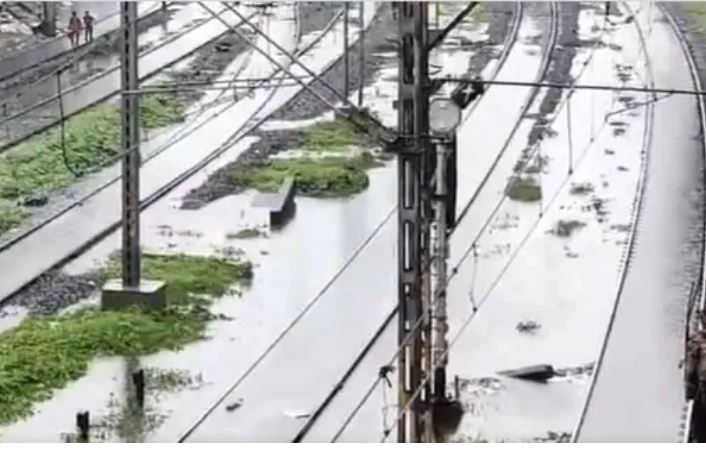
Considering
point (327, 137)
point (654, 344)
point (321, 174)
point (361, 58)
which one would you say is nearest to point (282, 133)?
point (327, 137)

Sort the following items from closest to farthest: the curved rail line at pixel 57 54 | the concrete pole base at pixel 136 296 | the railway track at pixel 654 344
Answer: the railway track at pixel 654 344
the concrete pole base at pixel 136 296
the curved rail line at pixel 57 54

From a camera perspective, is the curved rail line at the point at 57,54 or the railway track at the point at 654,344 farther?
the curved rail line at the point at 57,54

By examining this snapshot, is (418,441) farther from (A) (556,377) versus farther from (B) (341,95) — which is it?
(B) (341,95)

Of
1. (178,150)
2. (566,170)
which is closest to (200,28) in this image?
(178,150)

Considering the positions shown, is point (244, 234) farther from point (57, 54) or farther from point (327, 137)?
point (57, 54)

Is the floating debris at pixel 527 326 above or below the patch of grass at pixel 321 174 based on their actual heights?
below

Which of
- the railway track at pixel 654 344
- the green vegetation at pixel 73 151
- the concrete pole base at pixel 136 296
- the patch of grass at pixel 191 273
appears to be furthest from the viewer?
the green vegetation at pixel 73 151

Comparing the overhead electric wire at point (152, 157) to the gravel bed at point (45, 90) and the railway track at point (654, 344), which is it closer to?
the gravel bed at point (45, 90)

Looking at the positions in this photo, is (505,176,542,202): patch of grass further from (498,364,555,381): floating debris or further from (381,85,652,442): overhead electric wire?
(498,364,555,381): floating debris

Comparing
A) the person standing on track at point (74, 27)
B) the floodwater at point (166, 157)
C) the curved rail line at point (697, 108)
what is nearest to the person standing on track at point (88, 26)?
the person standing on track at point (74, 27)
